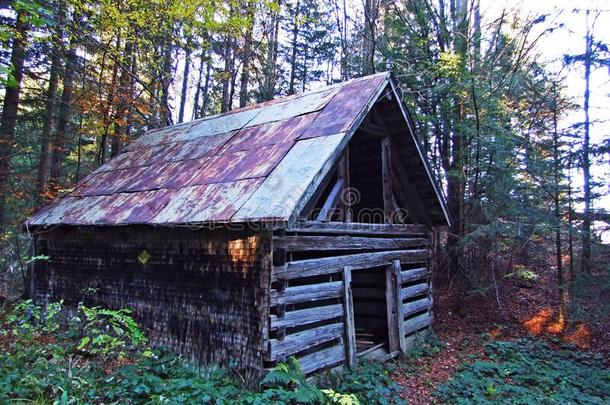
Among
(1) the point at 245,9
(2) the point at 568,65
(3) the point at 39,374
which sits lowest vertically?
(3) the point at 39,374

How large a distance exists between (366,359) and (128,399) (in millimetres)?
4503

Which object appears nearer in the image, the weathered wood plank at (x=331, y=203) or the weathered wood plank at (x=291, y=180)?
the weathered wood plank at (x=291, y=180)

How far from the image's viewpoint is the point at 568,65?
11.2 metres

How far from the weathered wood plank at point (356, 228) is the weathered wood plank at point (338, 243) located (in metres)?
0.11

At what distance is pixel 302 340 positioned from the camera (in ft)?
20.8

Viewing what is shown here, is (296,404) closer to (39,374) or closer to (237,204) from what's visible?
(237,204)

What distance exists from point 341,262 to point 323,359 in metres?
1.69

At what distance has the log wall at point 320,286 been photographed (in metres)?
6.02

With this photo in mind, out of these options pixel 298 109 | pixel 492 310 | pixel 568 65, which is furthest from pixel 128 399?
pixel 568 65

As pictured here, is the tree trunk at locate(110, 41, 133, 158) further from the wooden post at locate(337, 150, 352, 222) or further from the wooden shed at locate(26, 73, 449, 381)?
the wooden post at locate(337, 150, 352, 222)

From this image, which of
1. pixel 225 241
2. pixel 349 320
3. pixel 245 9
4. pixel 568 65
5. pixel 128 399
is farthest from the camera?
pixel 245 9

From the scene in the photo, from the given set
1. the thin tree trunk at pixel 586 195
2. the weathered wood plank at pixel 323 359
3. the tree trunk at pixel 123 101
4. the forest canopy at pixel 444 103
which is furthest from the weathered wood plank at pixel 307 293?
the tree trunk at pixel 123 101

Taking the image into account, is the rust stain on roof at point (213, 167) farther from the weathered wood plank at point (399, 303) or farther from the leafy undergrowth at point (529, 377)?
the leafy undergrowth at point (529, 377)

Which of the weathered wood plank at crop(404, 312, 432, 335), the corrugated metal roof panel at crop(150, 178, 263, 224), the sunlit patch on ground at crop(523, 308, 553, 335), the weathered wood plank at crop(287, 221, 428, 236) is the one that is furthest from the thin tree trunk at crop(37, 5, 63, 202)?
the sunlit patch on ground at crop(523, 308, 553, 335)
